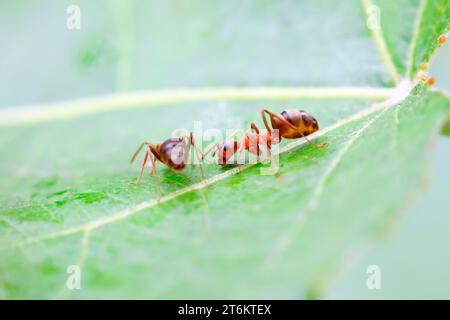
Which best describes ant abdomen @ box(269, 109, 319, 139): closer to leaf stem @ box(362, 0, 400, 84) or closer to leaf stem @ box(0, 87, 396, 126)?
leaf stem @ box(0, 87, 396, 126)

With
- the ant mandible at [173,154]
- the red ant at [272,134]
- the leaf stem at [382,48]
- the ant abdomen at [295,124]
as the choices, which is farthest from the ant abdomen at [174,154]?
the leaf stem at [382,48]

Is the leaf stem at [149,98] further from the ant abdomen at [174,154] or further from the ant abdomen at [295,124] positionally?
the ant abdomen at [174,154]

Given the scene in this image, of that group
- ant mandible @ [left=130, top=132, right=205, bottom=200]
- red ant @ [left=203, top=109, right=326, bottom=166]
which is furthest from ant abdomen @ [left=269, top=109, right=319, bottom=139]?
ant mandible @ [left=130, top=132, right=205, bottom=200]

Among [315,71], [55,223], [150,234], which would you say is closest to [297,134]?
[315,71]

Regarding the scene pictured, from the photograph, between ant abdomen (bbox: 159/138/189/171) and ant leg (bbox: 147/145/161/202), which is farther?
ant abdomen (bbox: 159/138/189/171)

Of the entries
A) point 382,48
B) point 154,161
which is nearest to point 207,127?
point 154,161

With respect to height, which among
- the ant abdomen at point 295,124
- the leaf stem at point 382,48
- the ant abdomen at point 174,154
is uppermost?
the leaf stem at point 382,48
